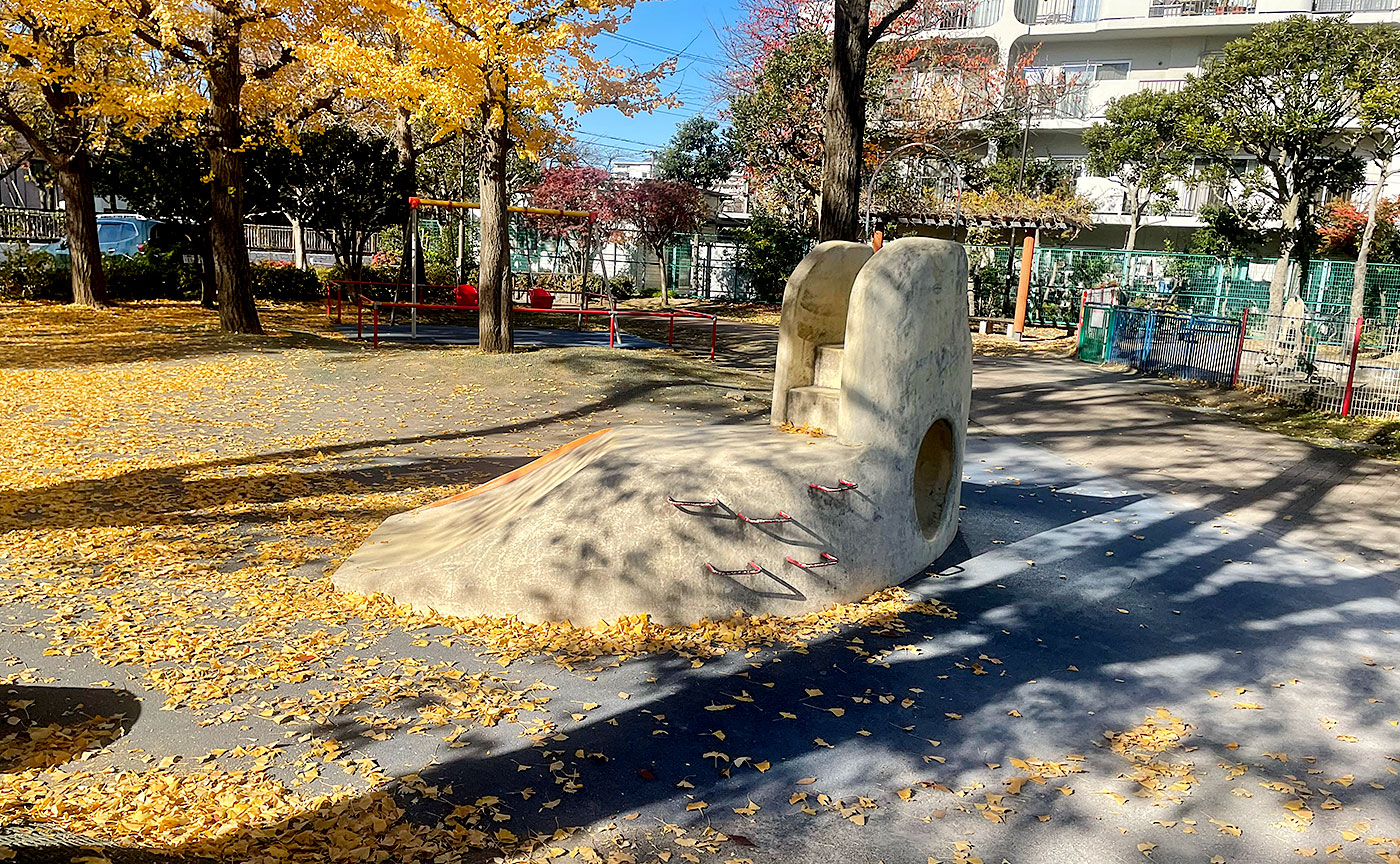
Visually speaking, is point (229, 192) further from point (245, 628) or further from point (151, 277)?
point (245, 628)

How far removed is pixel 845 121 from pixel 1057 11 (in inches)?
1116

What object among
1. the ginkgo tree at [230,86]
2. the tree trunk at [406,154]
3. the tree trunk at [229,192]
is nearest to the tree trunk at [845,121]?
the ginkgo tree at [230,86]

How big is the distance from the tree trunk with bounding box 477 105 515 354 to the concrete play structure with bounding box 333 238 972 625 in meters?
8.81

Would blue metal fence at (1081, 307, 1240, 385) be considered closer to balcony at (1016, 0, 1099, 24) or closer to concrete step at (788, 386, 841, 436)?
concrete step at (788, 386, 841, 436)

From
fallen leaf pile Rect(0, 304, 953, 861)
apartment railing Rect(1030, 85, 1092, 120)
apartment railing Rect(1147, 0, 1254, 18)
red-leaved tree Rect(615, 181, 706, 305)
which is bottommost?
fallen leaf pile Rect(0, 304, 953, 861)

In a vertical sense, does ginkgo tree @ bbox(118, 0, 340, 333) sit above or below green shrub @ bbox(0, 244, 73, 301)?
above

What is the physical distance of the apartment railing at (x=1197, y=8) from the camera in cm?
3334

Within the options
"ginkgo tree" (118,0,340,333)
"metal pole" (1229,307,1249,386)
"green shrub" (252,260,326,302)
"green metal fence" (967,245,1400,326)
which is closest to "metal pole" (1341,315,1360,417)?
"metal pole" (1229,307,1249,386)

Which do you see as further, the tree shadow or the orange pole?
the orange pole

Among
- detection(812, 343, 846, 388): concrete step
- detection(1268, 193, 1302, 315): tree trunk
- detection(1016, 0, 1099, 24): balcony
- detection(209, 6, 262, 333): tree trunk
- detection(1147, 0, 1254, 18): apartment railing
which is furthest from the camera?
detection(1016, 0, 1099, 24): balcony

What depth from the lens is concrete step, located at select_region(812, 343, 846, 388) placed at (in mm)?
7926

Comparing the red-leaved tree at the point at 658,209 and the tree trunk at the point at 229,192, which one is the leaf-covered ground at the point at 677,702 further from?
the red-leaved tree at the point at 658,209

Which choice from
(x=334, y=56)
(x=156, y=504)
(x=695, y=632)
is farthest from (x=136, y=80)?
(x=695, y=632)

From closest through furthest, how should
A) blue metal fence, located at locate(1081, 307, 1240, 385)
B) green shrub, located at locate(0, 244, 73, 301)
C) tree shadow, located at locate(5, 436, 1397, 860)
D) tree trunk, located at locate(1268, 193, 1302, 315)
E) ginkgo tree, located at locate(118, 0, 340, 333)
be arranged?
tree shadow, located at locate(5, 436, 1397, 860) < ginkgo tree, located at locate(118, 0, 340, 333) < blue metal fence, located at locate(1081, 307, 1240, 385) < green shrub, located at locate(0, 244, 73, 301) < tree trunk, located at locate(1268, 193, 1302, 315)
